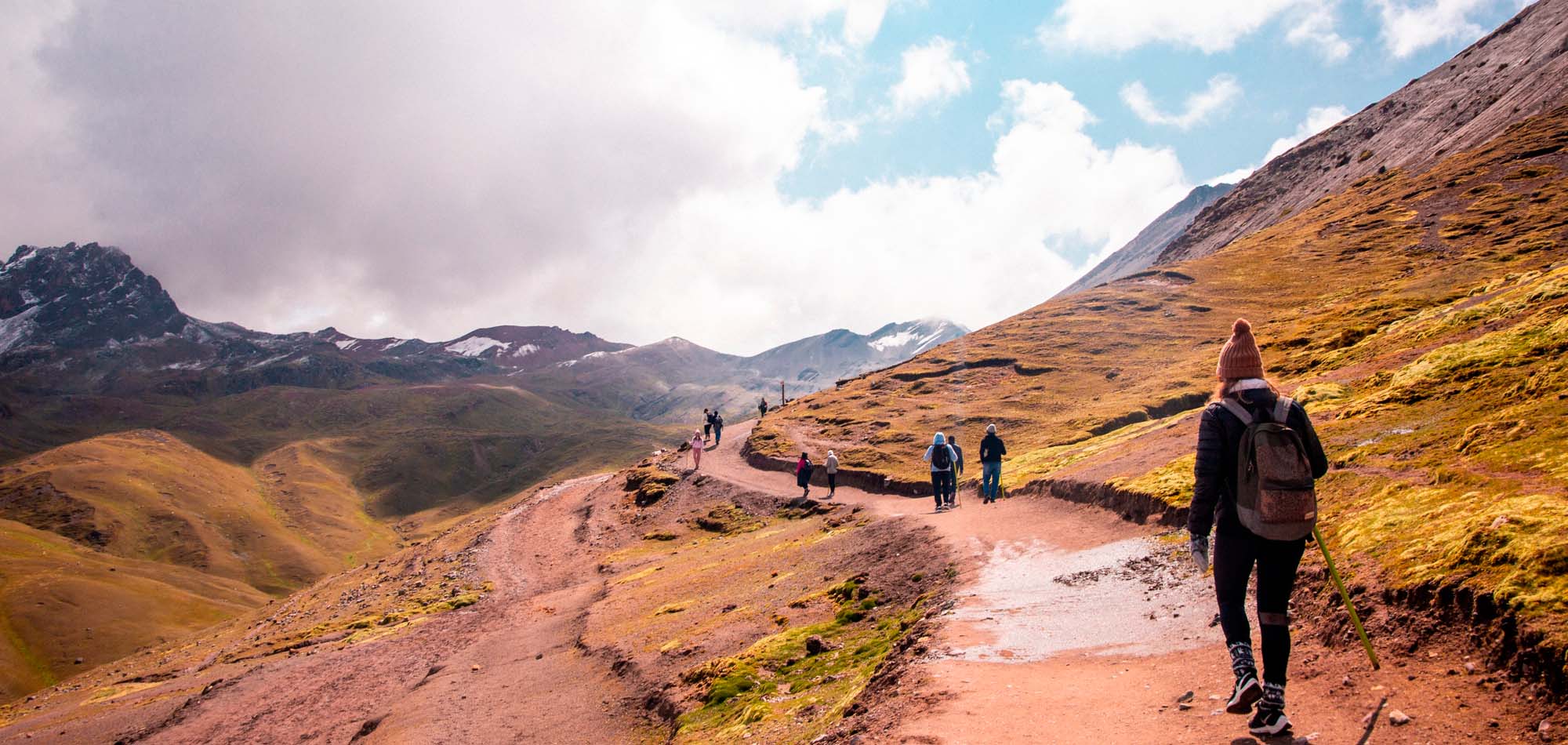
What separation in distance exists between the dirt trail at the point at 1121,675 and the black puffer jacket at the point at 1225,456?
2.05m

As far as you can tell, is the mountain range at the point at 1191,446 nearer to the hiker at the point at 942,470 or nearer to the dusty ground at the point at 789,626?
the dusty ground at the point at 789,626

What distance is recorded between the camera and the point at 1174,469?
21.6 metres

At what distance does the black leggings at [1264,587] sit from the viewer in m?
7.37

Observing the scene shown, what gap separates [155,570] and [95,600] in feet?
101

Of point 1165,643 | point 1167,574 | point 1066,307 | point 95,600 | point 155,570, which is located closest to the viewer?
point 1165,643

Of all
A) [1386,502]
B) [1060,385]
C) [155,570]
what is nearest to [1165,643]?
[1386,502]

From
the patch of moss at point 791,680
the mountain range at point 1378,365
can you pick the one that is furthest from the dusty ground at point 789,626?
the mountain range at point 1378,365

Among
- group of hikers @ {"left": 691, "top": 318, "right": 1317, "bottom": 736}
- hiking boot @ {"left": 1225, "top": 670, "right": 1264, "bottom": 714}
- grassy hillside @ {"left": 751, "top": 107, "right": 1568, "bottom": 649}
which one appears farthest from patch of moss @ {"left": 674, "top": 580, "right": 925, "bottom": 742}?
grassy hillside @ {"left": 751, "top": 107, "right": 1568, "bottom": 649}

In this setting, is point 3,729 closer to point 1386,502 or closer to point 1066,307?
point 1386,502

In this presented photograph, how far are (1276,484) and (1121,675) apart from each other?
168 inches

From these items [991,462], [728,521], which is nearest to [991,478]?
[991,462]

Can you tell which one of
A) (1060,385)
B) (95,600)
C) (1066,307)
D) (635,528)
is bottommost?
(95,600)

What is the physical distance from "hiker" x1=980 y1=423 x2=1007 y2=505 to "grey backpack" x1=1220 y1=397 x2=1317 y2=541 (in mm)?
22534

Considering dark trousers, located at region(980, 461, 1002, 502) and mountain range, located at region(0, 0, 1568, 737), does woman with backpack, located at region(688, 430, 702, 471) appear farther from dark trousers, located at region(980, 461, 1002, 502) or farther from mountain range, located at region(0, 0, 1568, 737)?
dark trousers, located at region(980, 461, 1002, 502)
